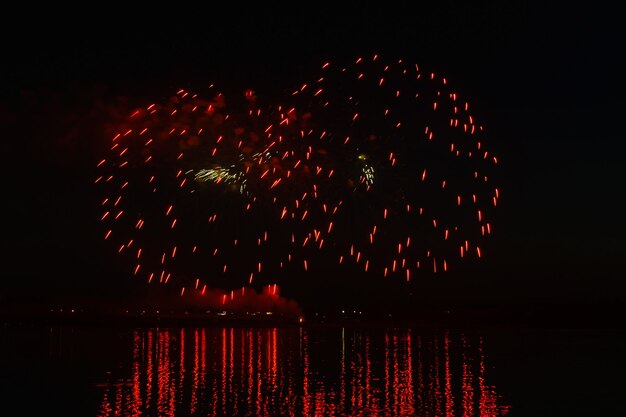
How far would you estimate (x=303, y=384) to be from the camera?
3369 centimetres

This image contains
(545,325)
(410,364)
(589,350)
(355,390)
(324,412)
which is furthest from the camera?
(545,325)

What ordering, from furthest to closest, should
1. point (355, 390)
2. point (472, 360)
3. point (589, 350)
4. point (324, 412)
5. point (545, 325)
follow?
point (545, 325) < point (589, 350) < point (472, 360) < point (355, 390) < point (324, 412)

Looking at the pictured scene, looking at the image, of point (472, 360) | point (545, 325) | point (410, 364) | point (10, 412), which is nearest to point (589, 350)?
point (472, 360)

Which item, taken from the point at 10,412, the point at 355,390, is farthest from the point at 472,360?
the point at 10,412

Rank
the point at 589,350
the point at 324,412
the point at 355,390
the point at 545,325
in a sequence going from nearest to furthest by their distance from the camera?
the point at 324,412 → the point at 355,390 → the point at 589,350 → the point at 545,325

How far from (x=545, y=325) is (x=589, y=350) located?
51.9 meters

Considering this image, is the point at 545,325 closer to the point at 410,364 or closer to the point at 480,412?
the point at 410,364

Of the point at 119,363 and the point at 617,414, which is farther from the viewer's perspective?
the point at 119,363

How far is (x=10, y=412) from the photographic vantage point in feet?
86.4

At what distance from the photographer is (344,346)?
201 feet

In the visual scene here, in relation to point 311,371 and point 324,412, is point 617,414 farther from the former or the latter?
point 311,371

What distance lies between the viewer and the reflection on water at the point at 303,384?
86.6ft

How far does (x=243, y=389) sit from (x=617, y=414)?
1411 cm

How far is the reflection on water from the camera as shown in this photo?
26.4m
